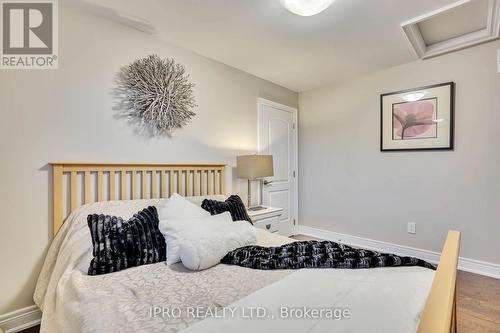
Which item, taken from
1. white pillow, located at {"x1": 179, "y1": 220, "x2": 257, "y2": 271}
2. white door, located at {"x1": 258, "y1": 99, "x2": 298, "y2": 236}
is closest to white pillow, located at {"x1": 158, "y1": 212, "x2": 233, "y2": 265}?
white pillow, located at {"x1": 179, "y1": 220, "x2": 257, "y2": 271}

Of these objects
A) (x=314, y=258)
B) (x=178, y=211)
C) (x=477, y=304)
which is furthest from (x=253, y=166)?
(x=477, y=304)

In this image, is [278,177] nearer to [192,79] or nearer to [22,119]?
[192,79]

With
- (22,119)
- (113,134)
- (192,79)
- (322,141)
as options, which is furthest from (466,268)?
(22,119)

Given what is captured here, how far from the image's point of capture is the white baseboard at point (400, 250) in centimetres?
240

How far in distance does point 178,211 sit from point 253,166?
1.18 metres

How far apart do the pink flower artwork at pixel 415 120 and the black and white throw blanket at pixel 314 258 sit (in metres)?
1.98

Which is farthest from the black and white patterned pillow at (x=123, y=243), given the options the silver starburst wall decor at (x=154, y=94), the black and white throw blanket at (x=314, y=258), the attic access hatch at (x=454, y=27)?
the attic access hatch at (x=454, y=27)

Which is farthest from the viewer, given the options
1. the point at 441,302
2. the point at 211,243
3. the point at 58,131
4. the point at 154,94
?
the point at 154,94

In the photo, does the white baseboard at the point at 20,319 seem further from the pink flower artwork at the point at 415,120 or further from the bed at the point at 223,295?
the pink flower artwork at the point at 415,120

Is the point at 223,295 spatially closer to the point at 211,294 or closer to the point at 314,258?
the point at 211,294

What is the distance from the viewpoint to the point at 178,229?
4.78ft

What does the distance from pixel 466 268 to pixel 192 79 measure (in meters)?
3.45

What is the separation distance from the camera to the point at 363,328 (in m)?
0.74

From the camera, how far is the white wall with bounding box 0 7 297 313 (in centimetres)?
160
